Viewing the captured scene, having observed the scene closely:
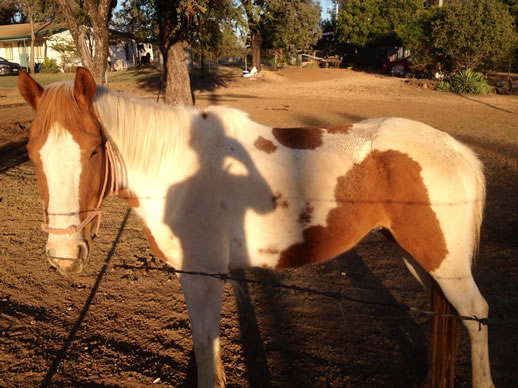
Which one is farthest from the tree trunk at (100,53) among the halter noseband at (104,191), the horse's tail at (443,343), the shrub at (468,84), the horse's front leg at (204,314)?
the shrub at (468,84)

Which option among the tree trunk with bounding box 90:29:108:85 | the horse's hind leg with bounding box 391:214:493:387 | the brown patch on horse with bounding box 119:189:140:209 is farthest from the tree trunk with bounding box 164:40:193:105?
the horse's hind leg with bounding box 391:214:493:387

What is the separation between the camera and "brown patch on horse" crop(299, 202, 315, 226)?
2309 millimetres

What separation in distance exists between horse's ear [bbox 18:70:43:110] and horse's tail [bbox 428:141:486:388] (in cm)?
238

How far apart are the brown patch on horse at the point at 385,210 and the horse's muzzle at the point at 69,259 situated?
113cm

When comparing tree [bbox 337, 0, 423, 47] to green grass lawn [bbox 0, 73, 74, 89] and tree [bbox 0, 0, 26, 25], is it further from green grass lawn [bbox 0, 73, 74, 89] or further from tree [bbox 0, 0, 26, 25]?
tree [bbox 0, 0, 26, 25]

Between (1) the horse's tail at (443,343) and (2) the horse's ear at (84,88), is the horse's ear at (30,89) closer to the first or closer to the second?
(2) the horse's ear at (84,88)

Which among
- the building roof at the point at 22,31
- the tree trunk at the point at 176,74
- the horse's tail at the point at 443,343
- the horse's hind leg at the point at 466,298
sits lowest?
the horse's tail at the point at 443,343

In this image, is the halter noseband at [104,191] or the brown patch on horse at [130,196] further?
the brown patch on horse at [130,196]

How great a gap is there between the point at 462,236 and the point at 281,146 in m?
1.20

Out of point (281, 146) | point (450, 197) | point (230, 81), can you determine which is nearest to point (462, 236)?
point (450, 197)

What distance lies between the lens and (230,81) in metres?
29.8

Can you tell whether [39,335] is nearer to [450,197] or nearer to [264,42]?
[450,197]

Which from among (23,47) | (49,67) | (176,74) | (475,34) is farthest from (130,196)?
(23,47)

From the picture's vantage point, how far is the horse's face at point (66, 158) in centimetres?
184
